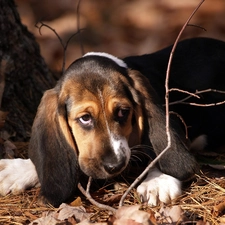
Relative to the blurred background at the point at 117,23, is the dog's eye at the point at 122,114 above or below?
above

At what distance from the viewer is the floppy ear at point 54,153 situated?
5301mm

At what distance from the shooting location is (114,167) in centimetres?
498

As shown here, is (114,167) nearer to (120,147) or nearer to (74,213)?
(120,147)

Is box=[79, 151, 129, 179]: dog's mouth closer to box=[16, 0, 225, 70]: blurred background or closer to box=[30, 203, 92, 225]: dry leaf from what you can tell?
box=[30, 203, 92, 225]: dry leaf

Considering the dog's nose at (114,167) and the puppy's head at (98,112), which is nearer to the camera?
the dog's nose at (114,167)

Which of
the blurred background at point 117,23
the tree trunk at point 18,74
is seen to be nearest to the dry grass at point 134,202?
the tree trunk at point 18,74

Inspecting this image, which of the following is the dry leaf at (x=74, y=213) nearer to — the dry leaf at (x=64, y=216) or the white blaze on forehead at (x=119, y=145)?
the dry leaf at (x=64, y=216)

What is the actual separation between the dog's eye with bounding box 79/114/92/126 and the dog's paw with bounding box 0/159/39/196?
601 millimetres

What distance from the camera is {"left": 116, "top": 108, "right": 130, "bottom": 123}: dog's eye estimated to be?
5.33 meters

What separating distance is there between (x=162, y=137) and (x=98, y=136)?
0.51 meters

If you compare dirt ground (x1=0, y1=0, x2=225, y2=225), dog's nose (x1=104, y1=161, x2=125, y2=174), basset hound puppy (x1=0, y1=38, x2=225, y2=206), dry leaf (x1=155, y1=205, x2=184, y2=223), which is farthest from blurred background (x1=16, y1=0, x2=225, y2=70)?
dry leaf (x1=155, y1=205, x2=184, y2=223)

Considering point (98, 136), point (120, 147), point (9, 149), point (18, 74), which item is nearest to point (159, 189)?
point (120, 147)

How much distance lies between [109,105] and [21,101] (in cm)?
173

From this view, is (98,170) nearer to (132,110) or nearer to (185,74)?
(132,110)
